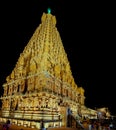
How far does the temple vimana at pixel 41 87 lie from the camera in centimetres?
2053

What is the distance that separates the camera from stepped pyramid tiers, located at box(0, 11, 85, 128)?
68.1 ft

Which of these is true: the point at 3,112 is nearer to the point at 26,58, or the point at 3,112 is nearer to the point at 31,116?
the point at 31,116

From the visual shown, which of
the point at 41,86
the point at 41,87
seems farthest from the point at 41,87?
the point at 41,86

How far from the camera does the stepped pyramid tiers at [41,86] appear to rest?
2077cm

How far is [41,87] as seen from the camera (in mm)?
23250

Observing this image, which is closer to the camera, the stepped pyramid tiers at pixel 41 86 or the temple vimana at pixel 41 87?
the temple vimana at pixel 41 87

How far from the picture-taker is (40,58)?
2647 centimetres

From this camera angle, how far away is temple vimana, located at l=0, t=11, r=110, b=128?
2053cm

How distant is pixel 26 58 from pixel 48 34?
6557mm

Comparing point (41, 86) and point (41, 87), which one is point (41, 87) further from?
point (41, 86)

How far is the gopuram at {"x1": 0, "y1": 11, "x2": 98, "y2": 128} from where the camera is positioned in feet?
67.6

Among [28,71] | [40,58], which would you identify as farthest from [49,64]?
[28,71]

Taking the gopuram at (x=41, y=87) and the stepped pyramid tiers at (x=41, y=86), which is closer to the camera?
the gopuram at (x=41, y=87)

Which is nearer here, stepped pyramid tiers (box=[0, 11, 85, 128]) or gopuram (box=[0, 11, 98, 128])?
gopuram (box=[0, 11, 98, 128])
